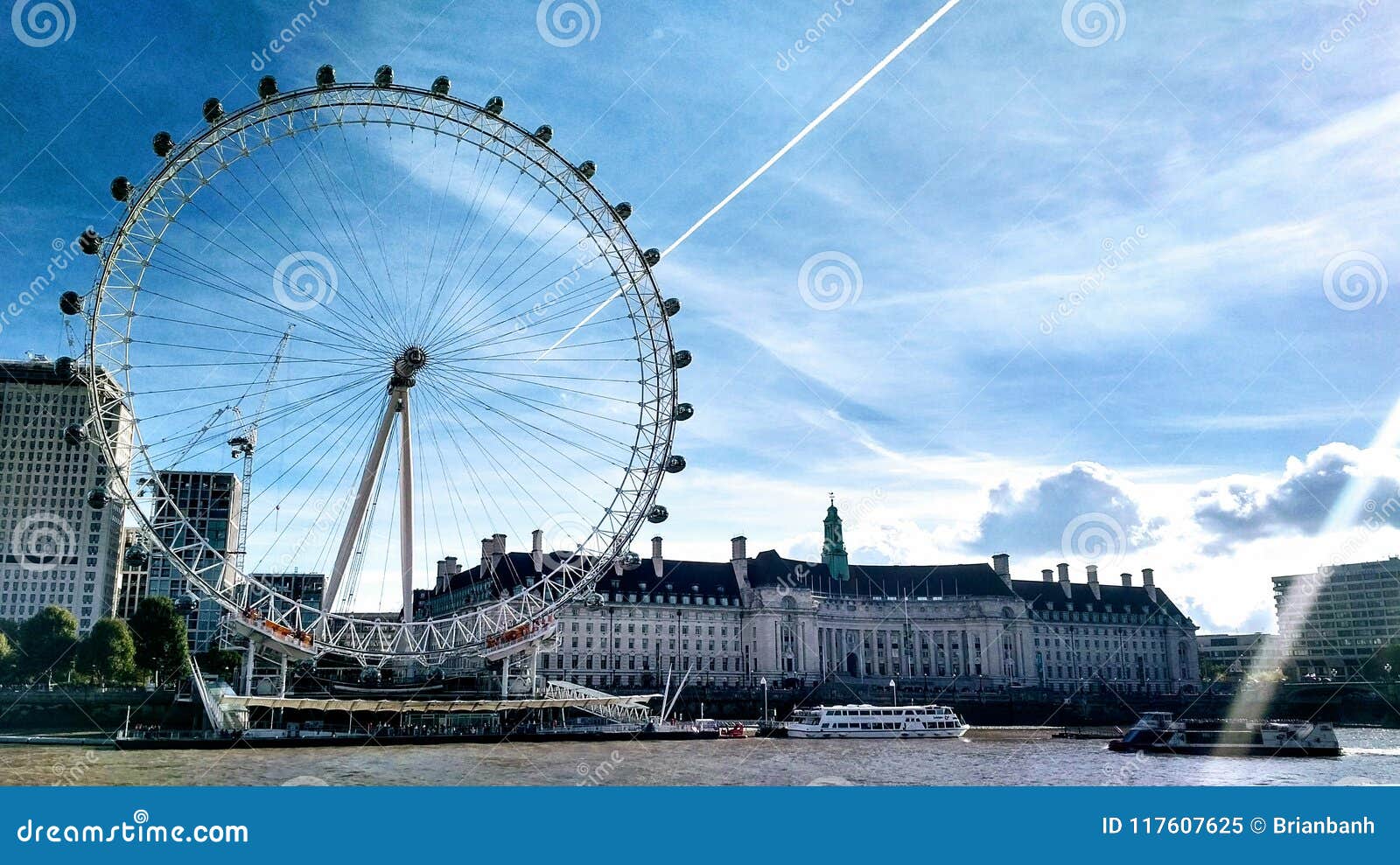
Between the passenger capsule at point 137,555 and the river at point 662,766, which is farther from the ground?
the passenger capsule at point 137,555

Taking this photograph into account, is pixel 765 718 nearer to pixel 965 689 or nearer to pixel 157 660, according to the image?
pixel 965 689

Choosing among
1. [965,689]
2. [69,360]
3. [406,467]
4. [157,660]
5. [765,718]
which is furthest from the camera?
[965,689]

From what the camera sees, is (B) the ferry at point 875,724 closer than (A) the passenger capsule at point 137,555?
No

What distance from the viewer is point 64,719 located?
91438 mm

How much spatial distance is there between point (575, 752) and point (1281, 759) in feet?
146

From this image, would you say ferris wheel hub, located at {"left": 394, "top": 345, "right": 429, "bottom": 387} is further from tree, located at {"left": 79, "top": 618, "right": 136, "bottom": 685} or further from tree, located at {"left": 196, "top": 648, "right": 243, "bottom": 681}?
tree, located at {"left": 196, "top": 648, "right": 243, "bottom": 681}

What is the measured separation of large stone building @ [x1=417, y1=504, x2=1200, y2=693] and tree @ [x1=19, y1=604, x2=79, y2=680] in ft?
134

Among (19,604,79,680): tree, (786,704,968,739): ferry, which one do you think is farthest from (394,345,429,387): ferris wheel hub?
(19,604,79,680): tree

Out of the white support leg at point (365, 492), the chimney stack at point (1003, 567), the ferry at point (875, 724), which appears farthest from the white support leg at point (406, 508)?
the chimney stack at point (1003, 567)

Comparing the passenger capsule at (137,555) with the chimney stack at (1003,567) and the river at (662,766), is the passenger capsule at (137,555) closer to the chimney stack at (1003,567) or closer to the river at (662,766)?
the river at (662,766)

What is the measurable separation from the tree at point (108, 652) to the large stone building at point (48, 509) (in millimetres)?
69609

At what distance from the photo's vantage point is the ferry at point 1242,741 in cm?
7444

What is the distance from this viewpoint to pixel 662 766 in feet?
200

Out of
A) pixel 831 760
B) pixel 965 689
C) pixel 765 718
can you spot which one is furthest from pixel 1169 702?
pixel 831 760
